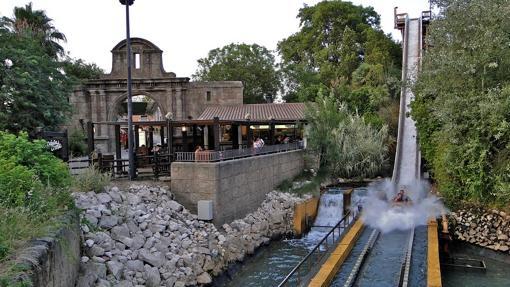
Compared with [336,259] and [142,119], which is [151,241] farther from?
[142,119]

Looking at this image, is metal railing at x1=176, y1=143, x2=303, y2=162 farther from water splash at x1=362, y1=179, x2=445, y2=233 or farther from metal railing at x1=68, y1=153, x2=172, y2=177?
water splash at x1=362, y1=179, x2=445, y2=233

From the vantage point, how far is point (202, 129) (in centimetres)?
2669

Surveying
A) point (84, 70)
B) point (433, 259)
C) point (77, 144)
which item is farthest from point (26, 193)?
point (84, 70)

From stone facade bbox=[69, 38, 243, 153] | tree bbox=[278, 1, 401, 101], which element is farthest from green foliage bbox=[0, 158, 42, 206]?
tree bbox=[278, 1, 401, 101]

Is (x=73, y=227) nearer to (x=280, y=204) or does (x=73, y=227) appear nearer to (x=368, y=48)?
(x=280, y=204)

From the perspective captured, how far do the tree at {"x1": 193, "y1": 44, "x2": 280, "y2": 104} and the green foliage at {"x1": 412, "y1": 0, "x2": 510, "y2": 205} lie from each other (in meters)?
33.7

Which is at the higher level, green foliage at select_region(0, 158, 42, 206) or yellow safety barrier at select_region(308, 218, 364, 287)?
green foliage at select_region(0, 158, 42, 206)

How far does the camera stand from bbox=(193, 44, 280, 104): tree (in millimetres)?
50531

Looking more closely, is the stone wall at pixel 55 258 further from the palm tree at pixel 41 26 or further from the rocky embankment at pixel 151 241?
the palm tree at pixel 41 26

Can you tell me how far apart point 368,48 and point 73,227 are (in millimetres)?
42817

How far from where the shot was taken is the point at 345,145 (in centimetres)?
2716

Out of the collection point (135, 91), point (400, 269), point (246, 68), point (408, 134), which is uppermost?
point (246, 68)

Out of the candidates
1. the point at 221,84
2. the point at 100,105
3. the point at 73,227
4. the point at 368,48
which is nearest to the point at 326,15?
the point at 368,48

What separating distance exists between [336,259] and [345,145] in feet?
50.6
